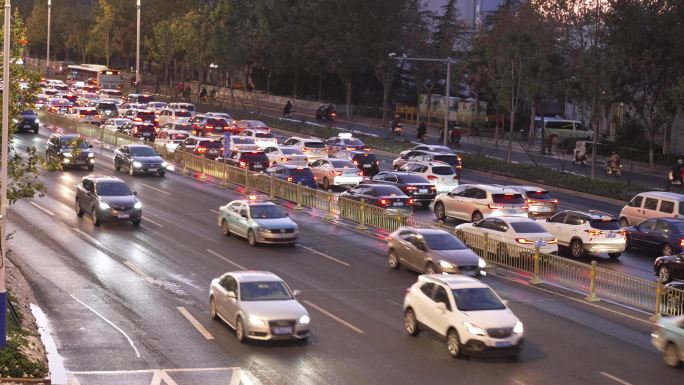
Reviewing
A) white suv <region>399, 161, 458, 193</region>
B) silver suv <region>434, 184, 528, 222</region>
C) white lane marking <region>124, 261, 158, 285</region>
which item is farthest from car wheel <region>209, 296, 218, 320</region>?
white suv <region>399, 161, 458, 193</region>

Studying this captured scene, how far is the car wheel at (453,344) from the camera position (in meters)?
21.2

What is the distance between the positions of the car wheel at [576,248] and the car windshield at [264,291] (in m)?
14.0

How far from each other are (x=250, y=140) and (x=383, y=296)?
3464 centimetres

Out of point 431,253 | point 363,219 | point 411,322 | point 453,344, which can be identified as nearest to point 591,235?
point 431,253

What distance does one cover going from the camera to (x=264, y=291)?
22859 millimetres

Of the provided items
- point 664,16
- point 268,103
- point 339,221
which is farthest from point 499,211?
point 268,103

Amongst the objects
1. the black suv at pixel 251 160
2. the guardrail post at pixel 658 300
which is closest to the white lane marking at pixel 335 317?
the guardrail post at pixel 658 300

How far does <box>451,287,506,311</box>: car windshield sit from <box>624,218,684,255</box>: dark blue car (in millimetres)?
13745

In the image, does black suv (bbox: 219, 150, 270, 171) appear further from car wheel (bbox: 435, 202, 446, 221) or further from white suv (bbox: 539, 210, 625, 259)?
white suv (bbox: 539, 210, 625, 259)

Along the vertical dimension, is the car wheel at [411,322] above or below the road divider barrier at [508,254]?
below

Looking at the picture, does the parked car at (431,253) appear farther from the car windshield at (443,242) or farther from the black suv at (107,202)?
the black suv at (107,202)

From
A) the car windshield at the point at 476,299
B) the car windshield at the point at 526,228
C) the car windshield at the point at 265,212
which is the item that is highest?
the car windshield at the point at 526,228

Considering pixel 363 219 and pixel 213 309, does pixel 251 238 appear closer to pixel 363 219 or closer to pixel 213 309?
pixel 363 219

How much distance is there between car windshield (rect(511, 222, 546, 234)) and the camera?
105ft
